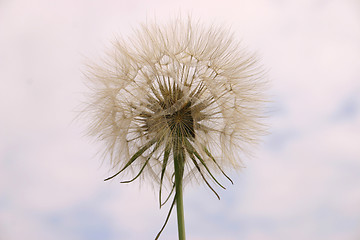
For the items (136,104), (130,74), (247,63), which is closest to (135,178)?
(136,104)

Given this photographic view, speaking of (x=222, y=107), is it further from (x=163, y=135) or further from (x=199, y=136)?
(x=163, y=135)
